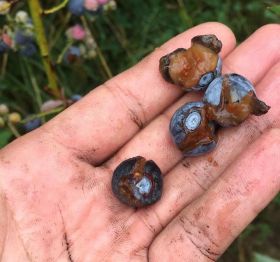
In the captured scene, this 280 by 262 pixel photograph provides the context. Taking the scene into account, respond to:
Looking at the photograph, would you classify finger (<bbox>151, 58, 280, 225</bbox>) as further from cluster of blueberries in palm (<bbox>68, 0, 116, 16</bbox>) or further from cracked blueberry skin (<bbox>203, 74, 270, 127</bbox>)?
cluster of blueberries in palm (<bbox>68, 0, 116, 16</bbox>)

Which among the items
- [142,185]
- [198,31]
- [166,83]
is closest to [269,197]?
[142,185]

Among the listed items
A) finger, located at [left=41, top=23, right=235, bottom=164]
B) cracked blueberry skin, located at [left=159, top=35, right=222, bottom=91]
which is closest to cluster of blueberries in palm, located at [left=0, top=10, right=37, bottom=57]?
finger, located at [left=41, top=23, right=235, bottom=164]

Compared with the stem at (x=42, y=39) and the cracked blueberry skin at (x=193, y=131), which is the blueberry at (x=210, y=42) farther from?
the stem at (x=42, y=39)

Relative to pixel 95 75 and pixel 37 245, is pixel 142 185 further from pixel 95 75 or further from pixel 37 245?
pixel 95 75

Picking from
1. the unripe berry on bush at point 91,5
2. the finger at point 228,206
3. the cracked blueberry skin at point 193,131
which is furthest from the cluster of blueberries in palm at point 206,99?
the unripe berry on bush at point 91,5

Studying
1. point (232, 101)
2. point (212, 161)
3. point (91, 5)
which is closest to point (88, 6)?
point (91, 5)

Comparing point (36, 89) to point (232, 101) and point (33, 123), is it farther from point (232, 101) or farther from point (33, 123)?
point (232, 101)
